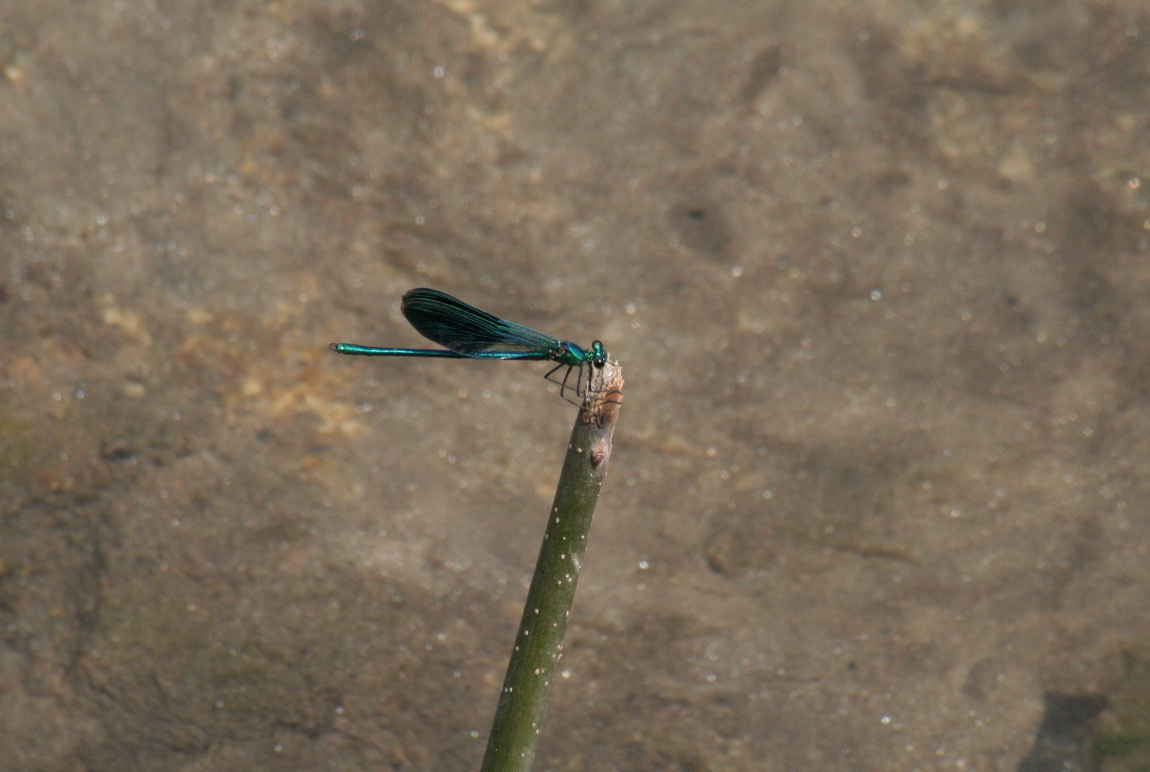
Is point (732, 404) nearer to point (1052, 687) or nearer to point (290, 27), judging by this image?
point (1052, 687)

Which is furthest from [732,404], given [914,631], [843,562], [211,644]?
[211,644]

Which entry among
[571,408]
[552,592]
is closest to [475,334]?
[571,408]

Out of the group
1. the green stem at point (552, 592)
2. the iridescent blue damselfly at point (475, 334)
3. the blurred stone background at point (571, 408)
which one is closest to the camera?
the green stem at point (552, 592)

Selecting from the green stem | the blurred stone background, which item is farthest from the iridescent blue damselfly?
the green stem

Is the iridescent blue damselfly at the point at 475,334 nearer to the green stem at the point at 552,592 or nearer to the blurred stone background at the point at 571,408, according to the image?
the blurred stone background at the point at 571,408

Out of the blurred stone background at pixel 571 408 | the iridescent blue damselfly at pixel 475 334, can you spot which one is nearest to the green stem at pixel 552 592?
the iridescent blue damselfly at pixel 475 334

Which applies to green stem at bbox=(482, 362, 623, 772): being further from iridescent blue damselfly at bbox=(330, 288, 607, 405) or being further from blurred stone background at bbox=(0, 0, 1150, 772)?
blurred stone background at bbox=(0, 0, 1150, 772)

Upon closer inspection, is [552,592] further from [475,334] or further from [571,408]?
[571,408]
